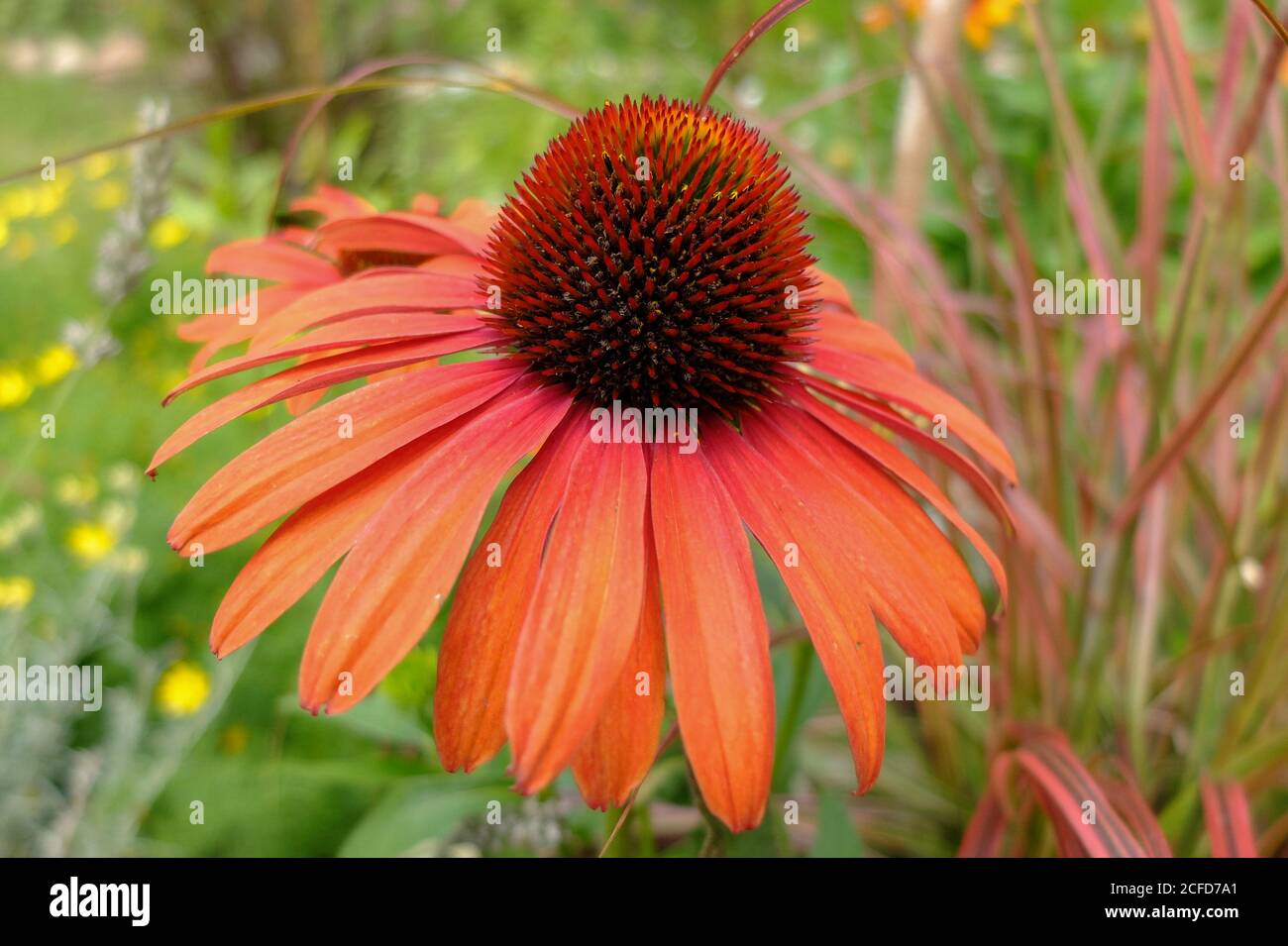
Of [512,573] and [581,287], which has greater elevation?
[581,287]

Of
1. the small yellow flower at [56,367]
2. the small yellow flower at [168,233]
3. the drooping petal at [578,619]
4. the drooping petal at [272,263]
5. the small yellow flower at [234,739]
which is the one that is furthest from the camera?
the small yellow flower at [168,233]

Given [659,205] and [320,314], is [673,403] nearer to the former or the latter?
[659,205]

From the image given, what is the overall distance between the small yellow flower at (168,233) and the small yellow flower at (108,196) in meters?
0.43

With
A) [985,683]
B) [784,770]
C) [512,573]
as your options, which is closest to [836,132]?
[985,683]

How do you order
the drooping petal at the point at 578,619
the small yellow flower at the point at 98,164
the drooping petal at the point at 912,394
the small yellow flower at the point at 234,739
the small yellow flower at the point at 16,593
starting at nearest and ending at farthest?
the drooping petal at the point at 578,619, the drooping petal at the point at 912,394, the small yellow flower at the point at 16,593, the small yellow flower at the point at 234,739, the small yellow flower at the point at 98,164

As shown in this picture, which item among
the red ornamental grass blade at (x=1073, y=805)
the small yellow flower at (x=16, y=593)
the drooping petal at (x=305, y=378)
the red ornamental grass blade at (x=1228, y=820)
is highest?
the drooping petal at (x=305, y=378)

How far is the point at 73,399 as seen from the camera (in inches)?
75.0

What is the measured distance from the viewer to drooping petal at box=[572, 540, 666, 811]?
49 centimetres

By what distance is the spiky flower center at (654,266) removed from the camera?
643mm

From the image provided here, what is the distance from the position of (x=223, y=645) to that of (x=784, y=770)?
1.92ft

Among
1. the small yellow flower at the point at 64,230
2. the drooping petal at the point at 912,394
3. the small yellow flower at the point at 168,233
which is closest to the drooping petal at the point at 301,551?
the drooping petal at the point at 912,394

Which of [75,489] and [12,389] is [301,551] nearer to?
[75,489]

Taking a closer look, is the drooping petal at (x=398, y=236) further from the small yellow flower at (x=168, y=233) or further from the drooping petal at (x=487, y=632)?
the small yellow flower at (x=168, y=233)

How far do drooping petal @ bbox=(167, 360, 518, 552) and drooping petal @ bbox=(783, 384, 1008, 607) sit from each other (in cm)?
24
